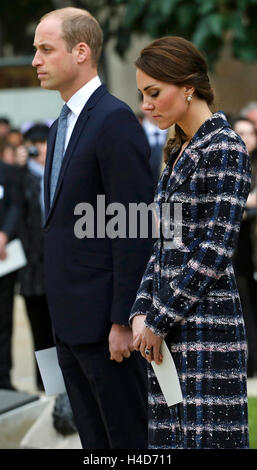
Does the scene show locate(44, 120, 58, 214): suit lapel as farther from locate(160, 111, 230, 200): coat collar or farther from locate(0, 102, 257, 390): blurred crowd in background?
locate(0, 102, 257, 390): blurred crowd in background

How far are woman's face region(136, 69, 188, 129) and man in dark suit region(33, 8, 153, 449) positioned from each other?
1.23ft

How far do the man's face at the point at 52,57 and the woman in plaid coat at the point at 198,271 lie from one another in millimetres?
484

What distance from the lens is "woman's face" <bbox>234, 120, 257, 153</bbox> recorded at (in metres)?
6.97

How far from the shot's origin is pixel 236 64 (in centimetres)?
1364

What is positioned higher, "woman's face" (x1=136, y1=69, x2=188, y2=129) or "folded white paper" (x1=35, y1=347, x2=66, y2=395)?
"woman's face" (x1=136, y1=69, x2=188, y2=129)

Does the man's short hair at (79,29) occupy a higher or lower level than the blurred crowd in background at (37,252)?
higher

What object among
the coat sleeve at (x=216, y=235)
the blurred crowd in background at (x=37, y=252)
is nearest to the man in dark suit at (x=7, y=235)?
the blurred crowd in background at (x=37, y=252)

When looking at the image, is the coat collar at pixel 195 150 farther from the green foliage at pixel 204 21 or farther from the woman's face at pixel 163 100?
the green foliage at pixel 204 21

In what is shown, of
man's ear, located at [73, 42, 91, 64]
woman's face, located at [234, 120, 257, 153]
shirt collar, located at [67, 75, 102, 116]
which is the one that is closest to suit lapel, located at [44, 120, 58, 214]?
shirt collar, located at [67, 75, 102, 116]

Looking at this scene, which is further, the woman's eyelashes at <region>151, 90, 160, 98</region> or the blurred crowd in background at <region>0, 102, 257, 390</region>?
the blurred crowd in background at <region>0, 102, 257, 390</region>

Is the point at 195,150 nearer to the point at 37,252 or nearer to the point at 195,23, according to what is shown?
the point at 37,252

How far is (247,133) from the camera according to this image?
23.0 ft

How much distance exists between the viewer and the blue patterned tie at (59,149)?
3.40m

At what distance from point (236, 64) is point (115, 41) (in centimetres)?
273
